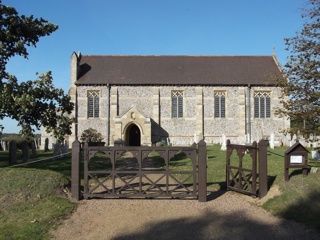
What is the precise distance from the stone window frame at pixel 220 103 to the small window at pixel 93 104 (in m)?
12.3

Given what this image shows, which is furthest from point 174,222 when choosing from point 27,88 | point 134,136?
point 134,136

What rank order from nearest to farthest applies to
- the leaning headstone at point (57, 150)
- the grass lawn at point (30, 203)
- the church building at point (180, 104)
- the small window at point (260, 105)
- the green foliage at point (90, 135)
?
the grass lawn at point (30, 203) < the leaning headstone at point (57, 150) < the green foliage at point (90, 135) < the church building at point (180, 104) < the small window at point (260, 105)

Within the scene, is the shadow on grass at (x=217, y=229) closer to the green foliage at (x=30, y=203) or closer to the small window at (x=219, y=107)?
the green foliage at (x=30, y=203)

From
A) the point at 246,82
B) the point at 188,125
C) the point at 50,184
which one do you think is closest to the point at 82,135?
the point at 188,125

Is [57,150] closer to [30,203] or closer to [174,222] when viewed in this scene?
[30,203]

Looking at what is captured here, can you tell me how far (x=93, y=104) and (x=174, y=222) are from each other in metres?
27.7

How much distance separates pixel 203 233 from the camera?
617cm

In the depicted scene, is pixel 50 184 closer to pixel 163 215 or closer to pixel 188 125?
pixel 163 215

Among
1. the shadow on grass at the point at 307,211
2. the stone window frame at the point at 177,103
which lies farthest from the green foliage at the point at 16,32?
the stone window frame at the point at 177,103

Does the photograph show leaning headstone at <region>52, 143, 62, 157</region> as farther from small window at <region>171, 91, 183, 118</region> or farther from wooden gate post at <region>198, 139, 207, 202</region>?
small window at <region>171, 91, 183, 118</region>

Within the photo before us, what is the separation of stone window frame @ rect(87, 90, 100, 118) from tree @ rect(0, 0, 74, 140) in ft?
71.1

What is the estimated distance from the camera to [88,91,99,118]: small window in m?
33.4

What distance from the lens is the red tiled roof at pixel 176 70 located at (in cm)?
3372

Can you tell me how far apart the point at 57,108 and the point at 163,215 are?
21.3 feet
